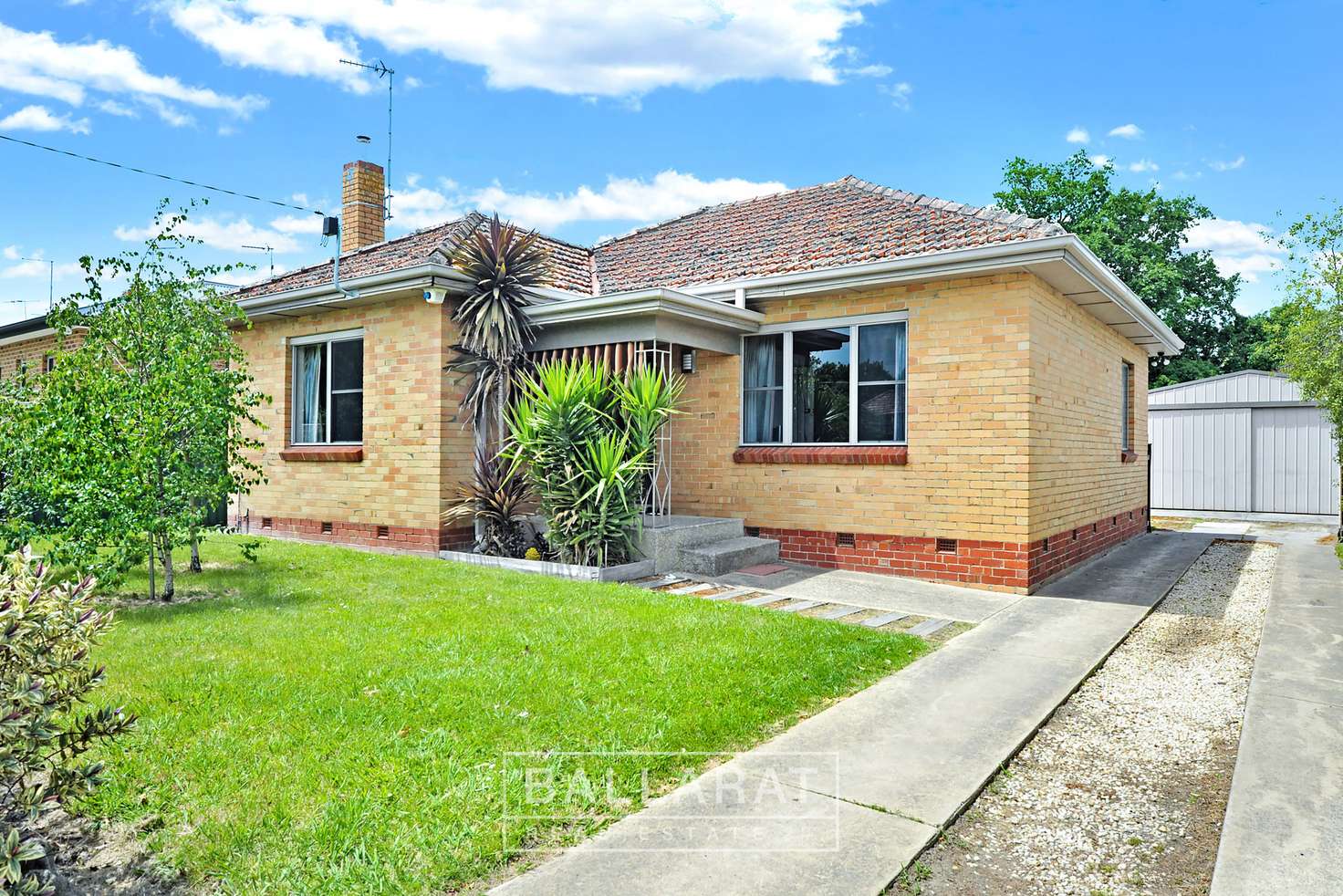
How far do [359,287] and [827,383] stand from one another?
19.2ft

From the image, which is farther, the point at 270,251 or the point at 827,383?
the point at 270,251

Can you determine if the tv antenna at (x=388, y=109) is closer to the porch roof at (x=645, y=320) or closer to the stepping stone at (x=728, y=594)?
the porch roof at (x=645, y=320)

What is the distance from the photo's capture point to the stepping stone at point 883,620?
21.2ft

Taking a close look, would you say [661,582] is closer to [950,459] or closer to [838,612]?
[838,612]

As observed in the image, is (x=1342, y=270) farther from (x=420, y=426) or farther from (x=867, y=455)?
(x=420, y=426)

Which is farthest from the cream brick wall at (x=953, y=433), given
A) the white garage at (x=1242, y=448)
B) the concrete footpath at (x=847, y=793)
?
the white garage at (x=1242, y=448)

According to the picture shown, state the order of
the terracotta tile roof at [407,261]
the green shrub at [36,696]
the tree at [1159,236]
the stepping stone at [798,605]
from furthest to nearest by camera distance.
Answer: the tree at [1159,236], the terracotta tile roof at [407,261], the stepping stone at [798,605], the green shrub at [36,696]

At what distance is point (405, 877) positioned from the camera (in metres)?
2.61

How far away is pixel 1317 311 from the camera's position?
13.1 meters

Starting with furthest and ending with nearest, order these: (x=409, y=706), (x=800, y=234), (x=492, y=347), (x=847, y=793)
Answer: (x=800, y=234)
(x=492, y=347)
(x=409, y=706)
(x=847, y=793)

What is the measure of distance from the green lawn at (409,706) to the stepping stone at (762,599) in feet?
1.94

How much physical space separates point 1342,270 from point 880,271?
975 centimetres

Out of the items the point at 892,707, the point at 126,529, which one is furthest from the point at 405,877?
the point at 126,529

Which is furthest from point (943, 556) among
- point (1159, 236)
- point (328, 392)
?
point (1159, 236)
